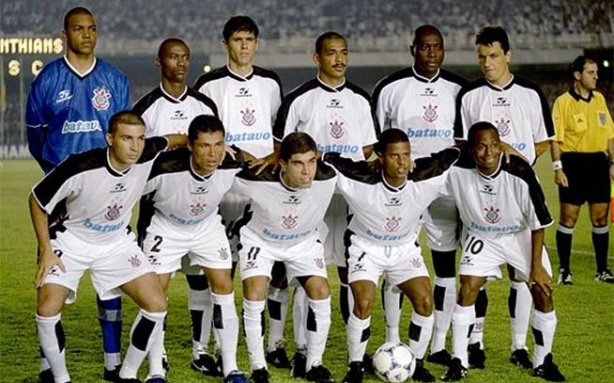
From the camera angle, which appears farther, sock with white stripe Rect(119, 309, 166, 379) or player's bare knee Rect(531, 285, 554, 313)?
player's bare knee Rect(531, 285, 554, 313)

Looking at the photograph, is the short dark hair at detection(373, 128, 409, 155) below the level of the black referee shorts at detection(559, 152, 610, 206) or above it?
above

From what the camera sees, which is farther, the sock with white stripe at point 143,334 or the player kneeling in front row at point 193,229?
the player kneeling in front row at point 193,229

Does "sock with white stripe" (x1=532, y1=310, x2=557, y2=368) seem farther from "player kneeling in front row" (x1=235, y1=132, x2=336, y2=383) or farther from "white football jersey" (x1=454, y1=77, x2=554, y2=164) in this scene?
"player kneeling in front row" (x1=235, y1=132, x2=336, y2=383)

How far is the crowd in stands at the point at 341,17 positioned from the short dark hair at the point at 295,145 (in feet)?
77.1

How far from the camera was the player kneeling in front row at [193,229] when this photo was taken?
16.2ft

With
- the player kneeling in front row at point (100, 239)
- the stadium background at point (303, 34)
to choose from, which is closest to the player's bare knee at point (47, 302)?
the player kneeling in front row at point (100, 239)

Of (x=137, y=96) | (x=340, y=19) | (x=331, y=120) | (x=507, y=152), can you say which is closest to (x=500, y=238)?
(x=507, y=152)

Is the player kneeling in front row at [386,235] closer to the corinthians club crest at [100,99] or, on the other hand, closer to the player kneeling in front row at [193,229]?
the player kneeling in front row at [193,229]

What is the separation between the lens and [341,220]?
18.1 feet

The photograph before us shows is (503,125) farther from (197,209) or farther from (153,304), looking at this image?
(153,304)

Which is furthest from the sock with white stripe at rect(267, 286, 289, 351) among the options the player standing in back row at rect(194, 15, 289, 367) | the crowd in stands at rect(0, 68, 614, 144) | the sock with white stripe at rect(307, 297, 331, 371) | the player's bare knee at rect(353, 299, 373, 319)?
the crowd in stands at rect(0, 68, 614, 144)

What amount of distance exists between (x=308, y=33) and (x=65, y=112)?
24315mm

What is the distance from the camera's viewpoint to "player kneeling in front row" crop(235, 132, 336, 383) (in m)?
4.95

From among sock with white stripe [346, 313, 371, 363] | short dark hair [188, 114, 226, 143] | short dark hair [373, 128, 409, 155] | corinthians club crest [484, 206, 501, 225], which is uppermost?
short dark hair [188, 114, 226, 143]
